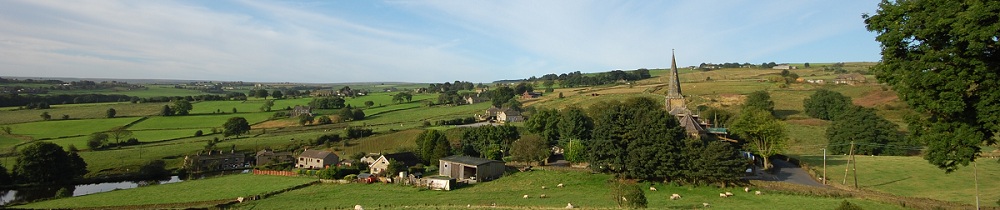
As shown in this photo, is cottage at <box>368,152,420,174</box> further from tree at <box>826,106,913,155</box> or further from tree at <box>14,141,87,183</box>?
tree at <box>826,106,913,155</box>

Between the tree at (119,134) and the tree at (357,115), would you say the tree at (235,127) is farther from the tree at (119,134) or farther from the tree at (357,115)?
the tree at (357,115)

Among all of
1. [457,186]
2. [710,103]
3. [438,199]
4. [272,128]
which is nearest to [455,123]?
[272,128]

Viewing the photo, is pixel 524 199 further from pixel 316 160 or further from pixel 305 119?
pixel 305 119

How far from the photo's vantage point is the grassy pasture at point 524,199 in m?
27.9

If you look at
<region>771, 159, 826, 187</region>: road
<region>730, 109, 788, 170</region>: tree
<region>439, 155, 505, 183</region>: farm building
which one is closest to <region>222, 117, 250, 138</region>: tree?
<region>439, 155, 505, 183</region>: farm building

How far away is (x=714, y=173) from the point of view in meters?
33.1

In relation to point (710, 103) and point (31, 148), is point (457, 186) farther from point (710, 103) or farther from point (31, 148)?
point (710, 103)

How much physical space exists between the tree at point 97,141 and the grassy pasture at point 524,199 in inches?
1615

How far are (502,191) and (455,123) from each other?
166 ft

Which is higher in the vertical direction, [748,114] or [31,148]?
[748,114]

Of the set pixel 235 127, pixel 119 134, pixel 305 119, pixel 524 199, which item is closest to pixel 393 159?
pixel 524 199

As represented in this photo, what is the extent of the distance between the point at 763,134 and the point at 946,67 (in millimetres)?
27552

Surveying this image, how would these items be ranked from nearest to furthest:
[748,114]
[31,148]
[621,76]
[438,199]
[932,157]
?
Result: [932,157], [438,199], [748,114], [31,148], [621,76]

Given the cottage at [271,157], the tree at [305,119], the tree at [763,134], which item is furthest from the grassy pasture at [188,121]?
the tree at [763,134]
